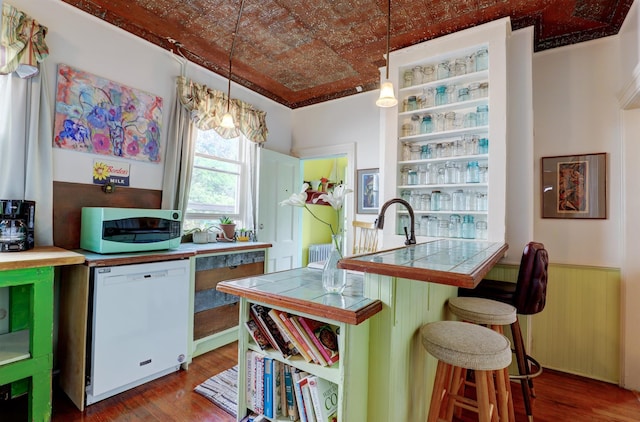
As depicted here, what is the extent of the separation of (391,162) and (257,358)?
205cm

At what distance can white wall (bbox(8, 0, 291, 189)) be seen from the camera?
2.23 m

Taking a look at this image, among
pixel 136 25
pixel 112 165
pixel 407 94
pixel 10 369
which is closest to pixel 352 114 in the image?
pixel 407 94

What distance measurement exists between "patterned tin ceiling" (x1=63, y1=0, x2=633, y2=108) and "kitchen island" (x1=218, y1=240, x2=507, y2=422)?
6.59ft

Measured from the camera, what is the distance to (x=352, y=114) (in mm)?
3883

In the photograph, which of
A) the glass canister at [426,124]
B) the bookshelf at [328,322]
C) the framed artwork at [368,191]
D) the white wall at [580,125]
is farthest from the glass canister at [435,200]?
the bookshelf at [328,322]

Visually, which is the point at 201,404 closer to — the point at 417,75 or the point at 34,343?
the point at 34,343

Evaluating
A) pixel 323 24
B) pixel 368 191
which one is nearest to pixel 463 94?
pixel 323 24

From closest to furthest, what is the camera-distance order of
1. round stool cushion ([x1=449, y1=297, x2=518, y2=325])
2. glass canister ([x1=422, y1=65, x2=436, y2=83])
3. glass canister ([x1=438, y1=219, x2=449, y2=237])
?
round stool cushion ([x1=449, y1=297, x2=518, y2=325])
glass canister ([x1=438, y1=219, x2=449, y2=237])
glass canister ([x1=422, y1=65, x2=436, y2=83])

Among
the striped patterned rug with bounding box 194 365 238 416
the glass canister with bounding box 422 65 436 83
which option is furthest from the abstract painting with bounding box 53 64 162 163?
the glass canister with bounding box 422 65 436 83

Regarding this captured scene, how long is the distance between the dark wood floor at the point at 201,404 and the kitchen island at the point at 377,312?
881 mm

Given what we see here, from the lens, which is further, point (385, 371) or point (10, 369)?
point (10, 369)

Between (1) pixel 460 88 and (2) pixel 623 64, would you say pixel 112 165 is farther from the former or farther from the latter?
(2) pixel 623 64

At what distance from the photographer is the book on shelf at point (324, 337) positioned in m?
1.18

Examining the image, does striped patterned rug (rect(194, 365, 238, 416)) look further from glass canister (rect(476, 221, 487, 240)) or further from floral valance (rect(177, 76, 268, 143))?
floral valance (rect(177, 76, 268, 143))
